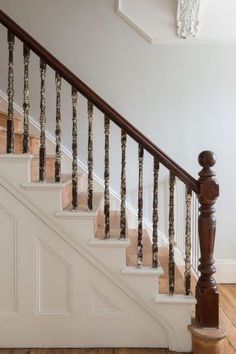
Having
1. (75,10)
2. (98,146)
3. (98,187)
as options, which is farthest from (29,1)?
(98,187)

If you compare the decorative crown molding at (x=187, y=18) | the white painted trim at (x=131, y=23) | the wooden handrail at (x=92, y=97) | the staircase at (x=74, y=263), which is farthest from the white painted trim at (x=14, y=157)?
the decorative crown molding at (x=187, y=18)

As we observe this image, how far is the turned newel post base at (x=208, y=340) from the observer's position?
1718 millimetres

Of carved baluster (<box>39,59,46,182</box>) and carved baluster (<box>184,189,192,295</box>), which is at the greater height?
carved baluster (<box>39,59,46,182</box>)

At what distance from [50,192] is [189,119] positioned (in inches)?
66.8

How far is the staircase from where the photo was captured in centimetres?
186

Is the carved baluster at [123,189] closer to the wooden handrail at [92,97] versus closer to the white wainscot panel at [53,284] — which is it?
the wooden handrail at [92,97]

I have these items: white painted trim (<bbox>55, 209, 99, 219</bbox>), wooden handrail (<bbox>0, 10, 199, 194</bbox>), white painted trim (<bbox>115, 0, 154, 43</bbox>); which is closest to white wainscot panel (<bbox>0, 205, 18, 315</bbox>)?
white painted trim (<bbox>55, 209, 99, 219</bbox>)

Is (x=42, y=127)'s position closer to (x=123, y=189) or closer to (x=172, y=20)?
(x=123, y=189)

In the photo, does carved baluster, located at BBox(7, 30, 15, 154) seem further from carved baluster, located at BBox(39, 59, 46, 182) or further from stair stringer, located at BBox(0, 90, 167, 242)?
stair stringer, located at BBox(0, 90, 167, 242)

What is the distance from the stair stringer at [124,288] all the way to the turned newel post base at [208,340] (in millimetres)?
107

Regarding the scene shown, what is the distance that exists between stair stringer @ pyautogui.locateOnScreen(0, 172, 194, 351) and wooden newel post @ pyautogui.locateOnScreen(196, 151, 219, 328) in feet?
0.38

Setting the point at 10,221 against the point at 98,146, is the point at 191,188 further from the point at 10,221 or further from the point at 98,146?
the point at 98,146

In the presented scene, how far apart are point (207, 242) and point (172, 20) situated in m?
2.16

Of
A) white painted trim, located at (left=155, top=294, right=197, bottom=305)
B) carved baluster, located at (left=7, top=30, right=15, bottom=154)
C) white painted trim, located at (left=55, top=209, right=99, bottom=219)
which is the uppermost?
carved baluster, located at (left=7, top=30, right=15, bottom=154)
